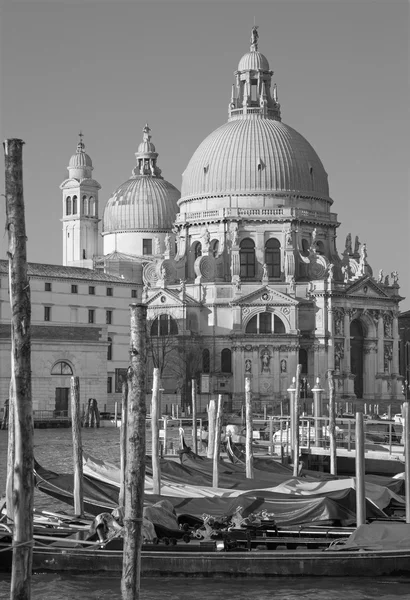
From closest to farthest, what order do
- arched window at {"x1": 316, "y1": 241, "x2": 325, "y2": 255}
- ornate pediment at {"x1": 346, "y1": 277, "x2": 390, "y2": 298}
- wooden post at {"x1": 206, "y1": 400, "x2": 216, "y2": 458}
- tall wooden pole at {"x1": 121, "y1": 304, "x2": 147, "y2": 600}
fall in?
1. tall wooden pole at {"x1": 121, "y1": 304, "x2": 147, "y2": 600}
2. wooden post at {"x1": 206, "y1": 400, "x2": 216, "y2": 458}
3. ornate pediment at {"x1": 346, "y1": 277, "x2": 390, "y2": 298}
4. arched window at {"x1": 316, "y1": 241, "x2": 325, "y2": 255}

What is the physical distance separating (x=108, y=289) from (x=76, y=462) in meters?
40.0

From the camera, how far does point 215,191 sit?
8319cm

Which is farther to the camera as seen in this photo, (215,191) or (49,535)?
(215,191)

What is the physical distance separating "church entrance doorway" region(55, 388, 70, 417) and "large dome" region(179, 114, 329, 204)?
30.2m

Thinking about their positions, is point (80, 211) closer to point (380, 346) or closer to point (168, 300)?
point (168, 300)

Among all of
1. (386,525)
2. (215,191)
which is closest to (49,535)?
(386,525)

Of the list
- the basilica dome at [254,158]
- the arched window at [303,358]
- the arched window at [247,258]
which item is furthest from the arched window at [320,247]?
the arched window at [303,358]

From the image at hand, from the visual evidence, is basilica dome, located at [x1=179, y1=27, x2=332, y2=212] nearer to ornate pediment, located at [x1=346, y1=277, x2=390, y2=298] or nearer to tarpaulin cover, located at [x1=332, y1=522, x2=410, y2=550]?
ornate pediment, located at [x1=346, y1=277, x2=390, y2=298]

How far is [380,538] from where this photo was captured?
1986 cm

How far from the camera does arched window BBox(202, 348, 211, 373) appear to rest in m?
77.5

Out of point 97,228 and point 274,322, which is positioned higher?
point 97,228

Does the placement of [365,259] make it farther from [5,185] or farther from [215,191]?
[5,185]

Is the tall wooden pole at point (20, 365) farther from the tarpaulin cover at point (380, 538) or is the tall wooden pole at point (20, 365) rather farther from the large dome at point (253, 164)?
the large dome at point (253, 164)

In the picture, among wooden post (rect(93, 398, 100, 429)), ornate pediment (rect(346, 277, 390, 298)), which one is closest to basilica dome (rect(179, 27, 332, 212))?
ornate pediment (rect(346, 277, 390, 298))
